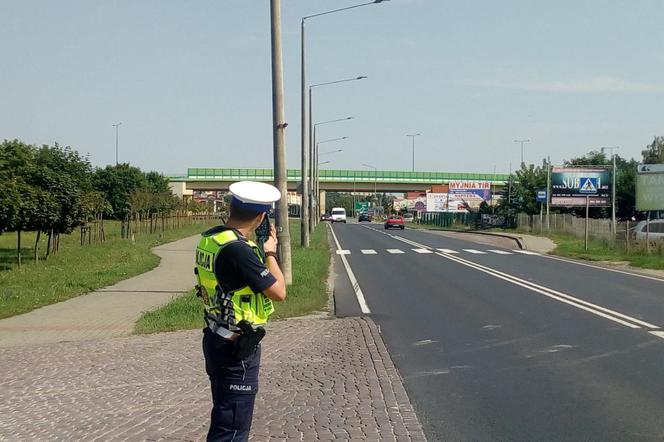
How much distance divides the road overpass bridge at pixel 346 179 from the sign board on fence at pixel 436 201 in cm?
441

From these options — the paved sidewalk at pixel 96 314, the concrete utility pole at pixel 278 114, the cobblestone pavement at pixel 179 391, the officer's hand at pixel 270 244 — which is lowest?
the paved sidewalk at pixel 96 314

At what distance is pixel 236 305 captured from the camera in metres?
3.96

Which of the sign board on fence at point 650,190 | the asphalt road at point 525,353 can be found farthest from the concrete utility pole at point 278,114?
the sign board on fence at point 650,190

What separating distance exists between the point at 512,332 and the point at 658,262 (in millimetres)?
18712

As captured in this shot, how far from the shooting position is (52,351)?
9859 millimetres

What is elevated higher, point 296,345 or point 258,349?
point 258,349

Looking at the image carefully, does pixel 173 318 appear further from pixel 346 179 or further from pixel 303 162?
pixel 346 179

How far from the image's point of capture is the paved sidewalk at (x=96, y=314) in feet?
37.4

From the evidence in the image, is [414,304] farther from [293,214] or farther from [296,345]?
[293,214]

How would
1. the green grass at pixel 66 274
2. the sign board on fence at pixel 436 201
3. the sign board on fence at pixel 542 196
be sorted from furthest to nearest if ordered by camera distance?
1. the sign board on fence at pixel 436 201
2. the sign board on fence at pixel 542 196
3. the green grass at pixel 66 274

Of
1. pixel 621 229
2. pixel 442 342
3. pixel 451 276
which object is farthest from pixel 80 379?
pixel 621 229

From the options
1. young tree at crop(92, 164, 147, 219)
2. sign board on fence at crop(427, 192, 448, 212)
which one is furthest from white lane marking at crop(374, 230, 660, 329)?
sign board on fence at crop(427, 192, 448, 212)

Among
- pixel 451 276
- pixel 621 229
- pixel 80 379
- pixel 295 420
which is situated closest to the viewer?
pixel 295 420

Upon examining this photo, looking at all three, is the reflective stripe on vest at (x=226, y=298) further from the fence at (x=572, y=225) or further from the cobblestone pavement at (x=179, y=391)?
the fence at (x=572, y=225)
